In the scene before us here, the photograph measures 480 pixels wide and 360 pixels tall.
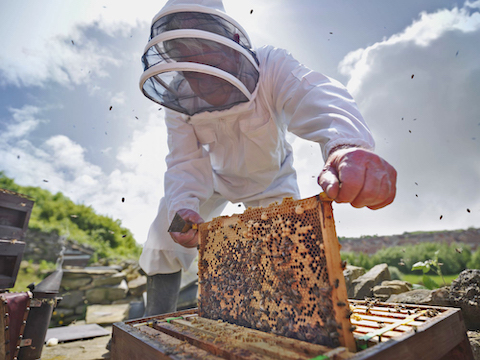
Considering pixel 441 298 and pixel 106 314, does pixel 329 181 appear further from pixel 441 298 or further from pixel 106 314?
pixel 106 314

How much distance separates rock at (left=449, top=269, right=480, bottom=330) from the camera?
1.88m

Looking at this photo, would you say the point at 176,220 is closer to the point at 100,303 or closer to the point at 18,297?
the point at 18,297

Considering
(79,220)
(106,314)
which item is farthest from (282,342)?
(79,220)

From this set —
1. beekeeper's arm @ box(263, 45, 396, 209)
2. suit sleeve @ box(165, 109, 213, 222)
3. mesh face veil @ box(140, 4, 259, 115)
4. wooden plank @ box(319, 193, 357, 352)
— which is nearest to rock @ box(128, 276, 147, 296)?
suit sleeve @ box(165, 109, 213, 222)

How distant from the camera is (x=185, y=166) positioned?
2.68 m

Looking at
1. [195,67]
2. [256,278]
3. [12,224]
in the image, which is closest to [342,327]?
[256,278]

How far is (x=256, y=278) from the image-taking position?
126 cm

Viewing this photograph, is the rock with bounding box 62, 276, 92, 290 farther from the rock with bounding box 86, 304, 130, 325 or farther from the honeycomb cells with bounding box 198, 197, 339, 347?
the honeycomb cells with bounding box 198, 197, 339, 347

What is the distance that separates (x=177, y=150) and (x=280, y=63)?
51.2 inches

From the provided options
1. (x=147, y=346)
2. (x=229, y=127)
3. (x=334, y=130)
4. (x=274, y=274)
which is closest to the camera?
(x=147, y=346)

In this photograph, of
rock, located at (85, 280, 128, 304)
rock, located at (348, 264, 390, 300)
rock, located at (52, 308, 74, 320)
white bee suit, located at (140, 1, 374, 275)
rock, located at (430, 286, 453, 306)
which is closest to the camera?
rock, located at (430, 286, 453, 306)

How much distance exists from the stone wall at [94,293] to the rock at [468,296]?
5.98m

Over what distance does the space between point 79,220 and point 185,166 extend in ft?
54.7

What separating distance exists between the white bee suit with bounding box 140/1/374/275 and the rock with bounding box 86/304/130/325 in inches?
144
